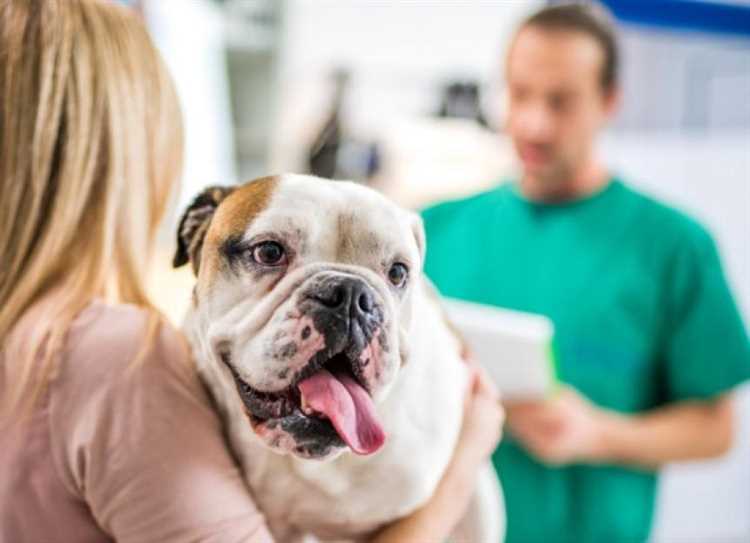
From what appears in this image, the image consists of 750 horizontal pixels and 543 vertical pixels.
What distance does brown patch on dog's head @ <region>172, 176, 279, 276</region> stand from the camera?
18.8 inches

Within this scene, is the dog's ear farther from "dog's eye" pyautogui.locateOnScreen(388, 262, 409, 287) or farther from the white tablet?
the white tablet

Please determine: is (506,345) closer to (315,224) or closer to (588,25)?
(315,224)

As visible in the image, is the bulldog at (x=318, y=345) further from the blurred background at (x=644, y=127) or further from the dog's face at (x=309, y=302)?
the blurred background at (x=644, y=127)

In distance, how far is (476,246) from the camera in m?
1.17

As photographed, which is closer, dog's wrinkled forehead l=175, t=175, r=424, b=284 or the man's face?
dog's wrinkled forehead l=175, t=175, r=424, b=284

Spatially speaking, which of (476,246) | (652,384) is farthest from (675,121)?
(476,246)

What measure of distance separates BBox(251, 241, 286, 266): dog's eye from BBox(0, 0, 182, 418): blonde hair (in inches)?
4.9

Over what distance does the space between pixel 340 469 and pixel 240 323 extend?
13cm

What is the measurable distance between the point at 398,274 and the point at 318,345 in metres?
0.07

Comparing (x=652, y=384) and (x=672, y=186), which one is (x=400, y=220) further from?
(x=672, y=186)

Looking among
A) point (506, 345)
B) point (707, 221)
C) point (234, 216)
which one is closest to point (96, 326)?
point (234, 216)

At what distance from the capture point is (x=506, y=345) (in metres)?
0.79

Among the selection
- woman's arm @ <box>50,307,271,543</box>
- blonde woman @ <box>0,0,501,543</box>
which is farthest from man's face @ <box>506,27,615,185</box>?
woman's arm @ <box>50,307,271,543</box>

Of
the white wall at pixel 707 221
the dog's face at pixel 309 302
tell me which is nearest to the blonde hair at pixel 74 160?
the dog's face at pixel 309 302
